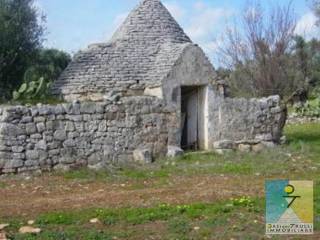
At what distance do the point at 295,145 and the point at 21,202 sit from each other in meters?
9.38

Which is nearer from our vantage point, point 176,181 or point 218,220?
point 218,220

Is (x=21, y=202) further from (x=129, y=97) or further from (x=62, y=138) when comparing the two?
(x=129, y=97)

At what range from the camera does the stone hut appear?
43.5ft

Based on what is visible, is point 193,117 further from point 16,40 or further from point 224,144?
point 16,40

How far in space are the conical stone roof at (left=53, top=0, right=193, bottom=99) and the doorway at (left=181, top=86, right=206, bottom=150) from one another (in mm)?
1267

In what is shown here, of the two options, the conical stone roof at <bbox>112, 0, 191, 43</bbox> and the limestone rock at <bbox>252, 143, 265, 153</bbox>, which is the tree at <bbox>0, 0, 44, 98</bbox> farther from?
the limestone rock at <bbox>252, 143, 265, 153</bbox>

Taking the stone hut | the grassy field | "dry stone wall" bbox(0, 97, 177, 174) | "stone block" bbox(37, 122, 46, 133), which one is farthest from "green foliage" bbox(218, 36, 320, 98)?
"stone block" bbox(37, 122, 46, 133)

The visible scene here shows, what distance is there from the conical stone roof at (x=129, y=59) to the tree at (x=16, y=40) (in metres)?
2.39

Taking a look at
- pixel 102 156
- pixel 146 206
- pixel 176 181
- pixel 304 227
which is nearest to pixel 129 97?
pixel 102 156

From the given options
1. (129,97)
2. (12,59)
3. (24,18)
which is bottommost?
(129,97)

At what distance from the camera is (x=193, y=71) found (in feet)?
52.1

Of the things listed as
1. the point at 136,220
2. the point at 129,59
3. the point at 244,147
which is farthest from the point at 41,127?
the point at 136,220

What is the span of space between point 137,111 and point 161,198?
5.76m

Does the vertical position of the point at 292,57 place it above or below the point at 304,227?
above
